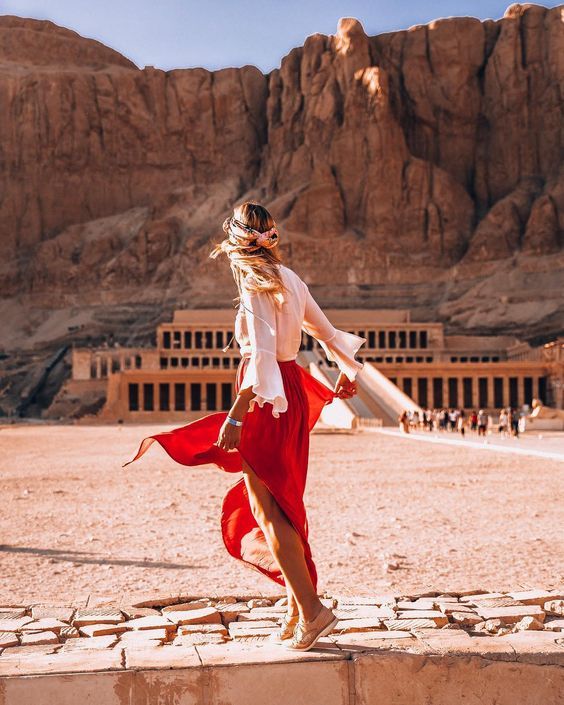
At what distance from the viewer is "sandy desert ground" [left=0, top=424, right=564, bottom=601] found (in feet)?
25.1

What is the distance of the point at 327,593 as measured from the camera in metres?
6.92

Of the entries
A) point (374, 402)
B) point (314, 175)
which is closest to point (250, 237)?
point (374, 402)

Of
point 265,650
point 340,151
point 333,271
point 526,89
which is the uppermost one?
point 526,89

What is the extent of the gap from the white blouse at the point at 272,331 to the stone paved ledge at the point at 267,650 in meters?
1.29

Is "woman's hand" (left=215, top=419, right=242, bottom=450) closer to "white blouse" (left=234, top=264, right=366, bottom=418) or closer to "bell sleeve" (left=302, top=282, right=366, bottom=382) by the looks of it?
"white blouse" (left=234, top=264, right=366, bottom=418)

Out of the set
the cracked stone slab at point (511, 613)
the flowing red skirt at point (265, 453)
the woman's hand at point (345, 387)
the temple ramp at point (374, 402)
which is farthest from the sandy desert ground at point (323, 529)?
the temple ramp at point (374, 402)

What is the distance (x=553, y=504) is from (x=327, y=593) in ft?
22.0

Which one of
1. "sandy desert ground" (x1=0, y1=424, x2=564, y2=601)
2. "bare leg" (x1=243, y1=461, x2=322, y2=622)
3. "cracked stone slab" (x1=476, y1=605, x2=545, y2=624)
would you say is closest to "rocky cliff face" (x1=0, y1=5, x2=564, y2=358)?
"sandy desert ground" (x1=0, y1=424, x2=564, y2=601)

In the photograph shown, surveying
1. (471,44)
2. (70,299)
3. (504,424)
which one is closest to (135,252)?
(70,299)

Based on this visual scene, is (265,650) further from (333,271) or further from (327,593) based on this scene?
(333,271)

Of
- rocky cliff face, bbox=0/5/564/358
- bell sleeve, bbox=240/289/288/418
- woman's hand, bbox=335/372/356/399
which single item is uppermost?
rocky cliff face, bbox=0/5/564/358

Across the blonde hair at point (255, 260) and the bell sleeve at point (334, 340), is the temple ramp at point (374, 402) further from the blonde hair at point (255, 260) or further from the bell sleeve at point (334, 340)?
the blonde hair at point (255, 260)

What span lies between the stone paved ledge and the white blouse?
1287 mm

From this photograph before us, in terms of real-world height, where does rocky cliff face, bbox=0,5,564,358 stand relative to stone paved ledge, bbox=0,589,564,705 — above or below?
above
